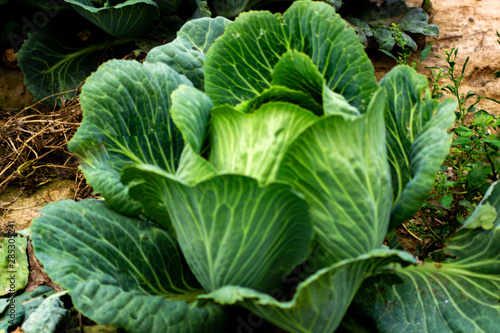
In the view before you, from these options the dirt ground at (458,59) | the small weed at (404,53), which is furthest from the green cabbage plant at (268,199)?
the dirt ground at (458,59)

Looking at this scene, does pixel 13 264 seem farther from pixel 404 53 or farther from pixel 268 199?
pixel 404 53

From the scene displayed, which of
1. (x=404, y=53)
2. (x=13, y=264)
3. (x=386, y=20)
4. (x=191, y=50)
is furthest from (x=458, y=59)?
(x=13, y=264)

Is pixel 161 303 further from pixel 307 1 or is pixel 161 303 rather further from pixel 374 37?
pixel 374 37

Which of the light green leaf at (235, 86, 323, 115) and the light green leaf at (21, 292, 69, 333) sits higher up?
the light green leaf at (235, 86, 323, 115)

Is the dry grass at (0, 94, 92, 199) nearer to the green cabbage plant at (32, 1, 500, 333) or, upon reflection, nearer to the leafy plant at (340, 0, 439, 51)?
the green cabbage plant at (32, 1, 500, 333)

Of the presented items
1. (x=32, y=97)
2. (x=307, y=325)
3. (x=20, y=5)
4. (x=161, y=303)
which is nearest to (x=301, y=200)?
(x=307, y=325)

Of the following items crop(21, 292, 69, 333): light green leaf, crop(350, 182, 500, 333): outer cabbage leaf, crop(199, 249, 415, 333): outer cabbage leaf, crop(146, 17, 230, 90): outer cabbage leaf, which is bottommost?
crop(21, 292, 69, 333): light green leaf

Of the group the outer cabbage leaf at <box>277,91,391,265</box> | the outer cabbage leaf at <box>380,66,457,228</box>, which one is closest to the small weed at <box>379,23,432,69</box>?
the outer cabbage leaf at <box>380,66,457,228</box>
